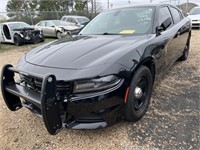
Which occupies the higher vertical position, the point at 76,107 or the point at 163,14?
the point at 163,14

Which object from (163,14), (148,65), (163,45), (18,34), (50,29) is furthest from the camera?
(50,29)

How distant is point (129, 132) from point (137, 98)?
0.43 m

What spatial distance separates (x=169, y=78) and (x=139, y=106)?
1870 mm

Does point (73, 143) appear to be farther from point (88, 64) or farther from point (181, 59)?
point (181, 59)

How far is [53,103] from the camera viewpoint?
223 cm

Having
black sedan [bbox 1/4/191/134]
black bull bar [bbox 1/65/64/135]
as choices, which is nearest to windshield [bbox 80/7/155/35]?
black sedan [bbox 1/4/191/134]

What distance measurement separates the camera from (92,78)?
7.68 ft

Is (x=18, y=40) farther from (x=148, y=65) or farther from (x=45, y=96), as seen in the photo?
(x=45, y=96)

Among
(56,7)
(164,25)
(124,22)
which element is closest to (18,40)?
(124,22)

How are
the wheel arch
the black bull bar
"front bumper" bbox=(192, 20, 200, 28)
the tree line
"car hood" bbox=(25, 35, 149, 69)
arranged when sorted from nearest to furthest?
the black bull bar
"car hood" bbox=(25, 35, 149, 69)
the wheel arch
"front bumper" bbox=(192, 20, 200, 28)
the tree line

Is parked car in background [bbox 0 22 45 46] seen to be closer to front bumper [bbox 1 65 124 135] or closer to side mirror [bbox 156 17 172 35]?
side mirror [bbox 156 17 172 35]

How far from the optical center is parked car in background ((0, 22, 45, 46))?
37.7 ft

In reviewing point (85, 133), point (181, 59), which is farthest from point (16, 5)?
point (85, 133)

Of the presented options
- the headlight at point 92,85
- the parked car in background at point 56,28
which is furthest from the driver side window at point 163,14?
the parked car in background at point 56,28
